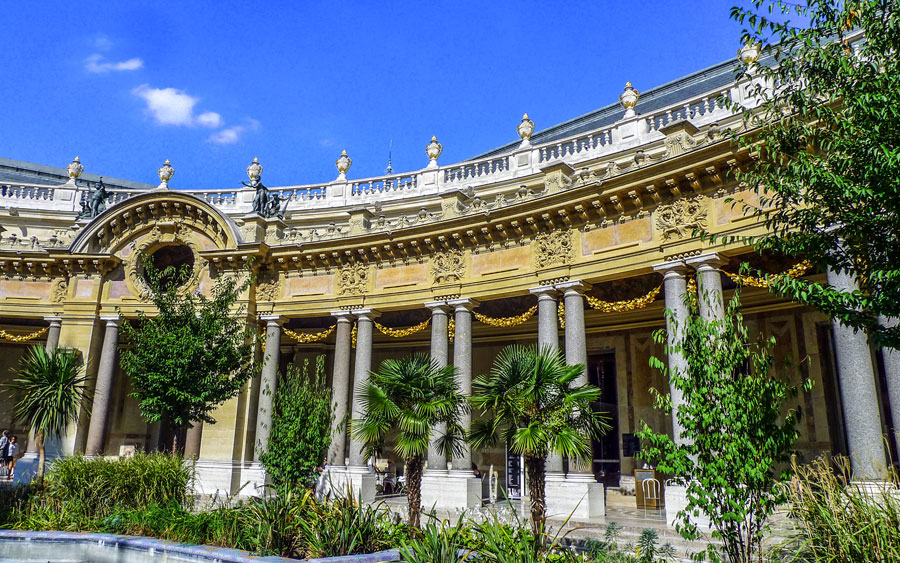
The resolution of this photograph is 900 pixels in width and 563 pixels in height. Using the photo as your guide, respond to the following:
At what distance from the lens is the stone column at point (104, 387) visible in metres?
21.8

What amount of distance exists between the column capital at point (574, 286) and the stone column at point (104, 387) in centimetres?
1580

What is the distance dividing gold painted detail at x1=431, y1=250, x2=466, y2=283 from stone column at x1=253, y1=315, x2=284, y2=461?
6.16 m

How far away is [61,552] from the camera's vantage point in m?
9.79

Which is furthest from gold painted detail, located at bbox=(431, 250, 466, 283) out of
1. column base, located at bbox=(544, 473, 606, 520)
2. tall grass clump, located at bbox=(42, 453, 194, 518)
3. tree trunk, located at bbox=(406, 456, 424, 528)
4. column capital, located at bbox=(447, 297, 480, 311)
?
tall grass clump, located at bbox=(42, 453, 194, 518)

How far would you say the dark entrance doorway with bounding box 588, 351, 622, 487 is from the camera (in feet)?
70.0

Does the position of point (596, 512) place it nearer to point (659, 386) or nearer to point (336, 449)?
point (659, 386)

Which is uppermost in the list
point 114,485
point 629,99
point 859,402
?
point 629,99

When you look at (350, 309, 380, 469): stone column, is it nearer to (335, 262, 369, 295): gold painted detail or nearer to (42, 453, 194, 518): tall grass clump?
(335, 262, 369, 295): gold painted detail

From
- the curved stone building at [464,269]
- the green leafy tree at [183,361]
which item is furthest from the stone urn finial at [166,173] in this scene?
the green leafy tree at [183,361]

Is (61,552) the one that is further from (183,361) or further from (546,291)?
(546,291)

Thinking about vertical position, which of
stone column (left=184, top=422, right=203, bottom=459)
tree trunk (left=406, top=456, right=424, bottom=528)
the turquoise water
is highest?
stone column (left=184, top=422, right=203, bottom=459)

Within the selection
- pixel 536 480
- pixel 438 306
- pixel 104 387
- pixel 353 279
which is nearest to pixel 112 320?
pixel 104 387

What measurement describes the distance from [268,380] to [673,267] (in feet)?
44.2

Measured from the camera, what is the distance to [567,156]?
20.7 m
